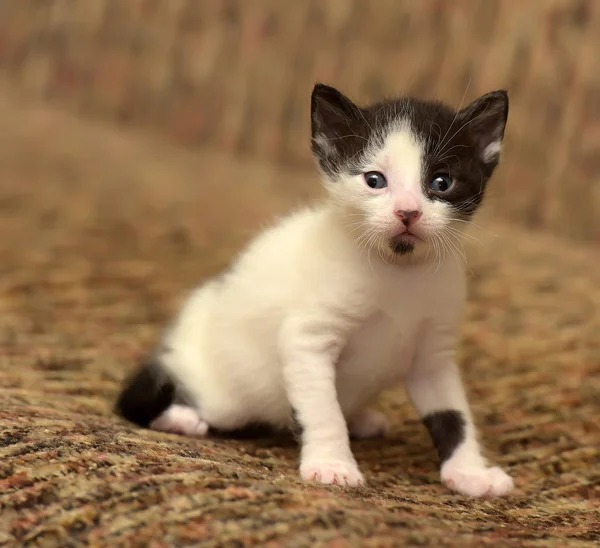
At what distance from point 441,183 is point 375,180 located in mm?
117

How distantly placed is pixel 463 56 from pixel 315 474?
7.78ft

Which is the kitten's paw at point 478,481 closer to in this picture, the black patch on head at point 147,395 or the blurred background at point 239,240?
the blurred background at point 239,240

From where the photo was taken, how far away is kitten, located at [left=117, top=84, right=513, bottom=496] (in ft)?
4.83

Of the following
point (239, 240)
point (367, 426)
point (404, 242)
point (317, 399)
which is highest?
point (239, 240)

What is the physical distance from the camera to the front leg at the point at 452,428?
1491 mm

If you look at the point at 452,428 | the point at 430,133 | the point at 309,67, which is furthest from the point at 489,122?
the point at 309,67

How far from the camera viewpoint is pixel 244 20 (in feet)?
12.8

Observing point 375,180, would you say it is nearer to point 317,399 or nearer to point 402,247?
point 402,247

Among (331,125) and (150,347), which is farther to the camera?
(150,347)

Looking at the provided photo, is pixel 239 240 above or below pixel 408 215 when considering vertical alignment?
above

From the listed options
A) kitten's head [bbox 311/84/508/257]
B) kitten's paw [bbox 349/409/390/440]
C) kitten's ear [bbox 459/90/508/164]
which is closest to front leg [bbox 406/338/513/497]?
kitten's paw [bbox 349/409/390/440]

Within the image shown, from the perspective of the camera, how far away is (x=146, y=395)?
5.66 feet

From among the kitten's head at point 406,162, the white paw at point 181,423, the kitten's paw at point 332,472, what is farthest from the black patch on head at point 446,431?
the white paw at point 181,423

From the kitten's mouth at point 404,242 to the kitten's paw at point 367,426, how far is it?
1.55 feet
